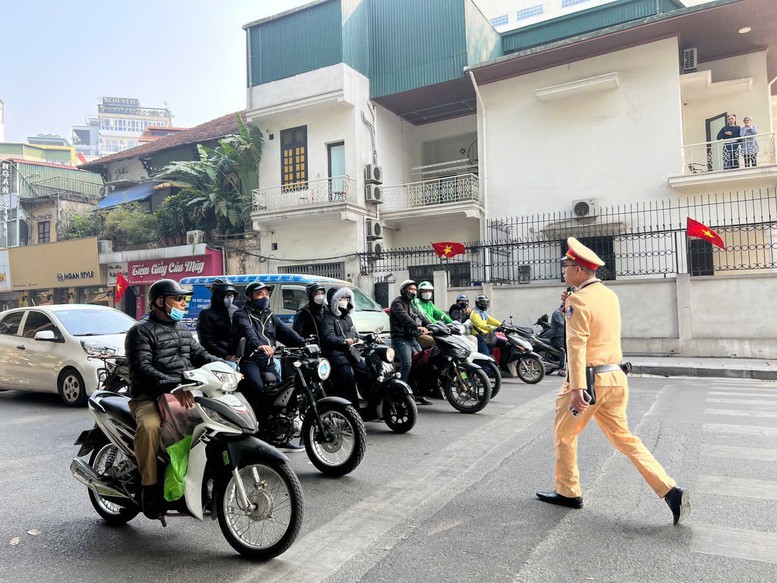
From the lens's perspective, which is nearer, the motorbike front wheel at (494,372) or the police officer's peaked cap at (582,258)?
the police officer's peaked cap at (582,258)

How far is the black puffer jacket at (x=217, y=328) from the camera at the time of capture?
5992 millimetres

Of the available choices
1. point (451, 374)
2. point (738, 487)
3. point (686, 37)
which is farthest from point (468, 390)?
point (686, 37)

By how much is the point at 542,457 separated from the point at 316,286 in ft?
9.94

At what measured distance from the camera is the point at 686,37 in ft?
52.5

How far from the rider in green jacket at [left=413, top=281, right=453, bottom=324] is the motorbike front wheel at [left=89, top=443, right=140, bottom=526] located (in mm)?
4810

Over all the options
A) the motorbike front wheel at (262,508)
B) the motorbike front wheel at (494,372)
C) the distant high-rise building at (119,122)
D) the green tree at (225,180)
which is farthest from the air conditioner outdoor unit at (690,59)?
the distant high-rise building at (119,122)

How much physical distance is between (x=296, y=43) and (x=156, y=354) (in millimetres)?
18389

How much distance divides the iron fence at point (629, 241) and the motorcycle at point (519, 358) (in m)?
4.45

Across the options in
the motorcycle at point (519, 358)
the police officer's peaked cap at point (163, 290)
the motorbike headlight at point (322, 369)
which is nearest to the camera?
the police officer's peaked cap at point (163, 290)

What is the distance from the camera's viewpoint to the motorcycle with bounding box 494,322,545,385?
394 inches

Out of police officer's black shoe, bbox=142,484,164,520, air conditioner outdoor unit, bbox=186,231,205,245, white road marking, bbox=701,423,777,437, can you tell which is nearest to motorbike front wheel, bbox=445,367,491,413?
white road marking, bbox=701,423,777,437

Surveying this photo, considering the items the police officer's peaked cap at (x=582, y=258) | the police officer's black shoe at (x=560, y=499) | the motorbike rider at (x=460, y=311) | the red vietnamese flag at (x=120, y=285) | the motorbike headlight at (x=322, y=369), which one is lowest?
the police officer's black shoe at (x=560, y=499)

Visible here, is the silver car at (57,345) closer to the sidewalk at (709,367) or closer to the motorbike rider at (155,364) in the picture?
the motorbike rider at (155,364)

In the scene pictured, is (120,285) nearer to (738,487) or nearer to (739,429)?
(739,429)
